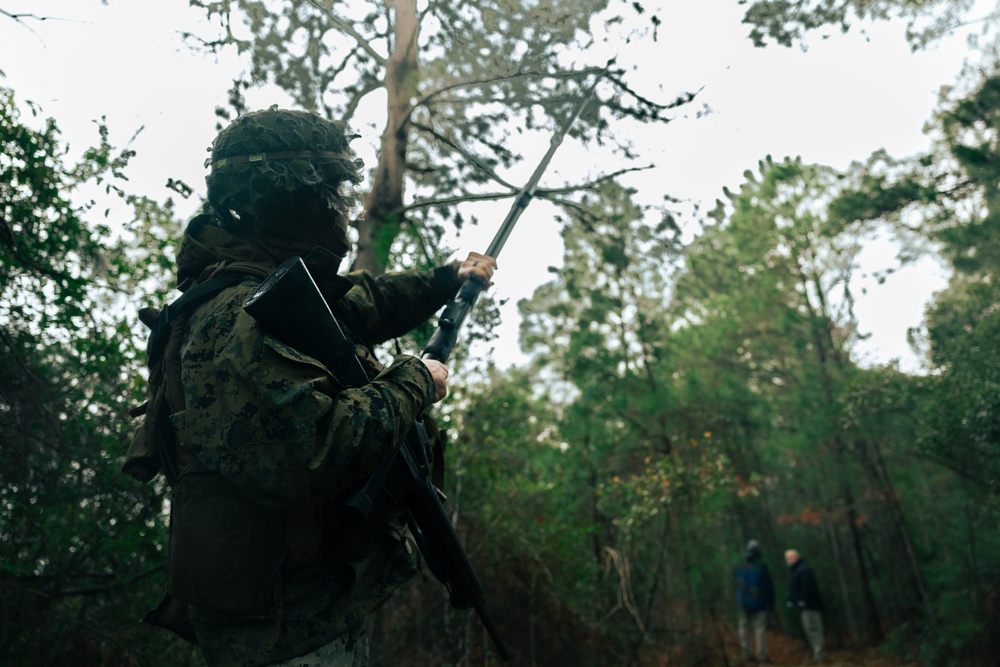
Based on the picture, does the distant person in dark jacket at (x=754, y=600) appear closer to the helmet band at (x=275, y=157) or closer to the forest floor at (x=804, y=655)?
the forest floor at (x=804, y=655)

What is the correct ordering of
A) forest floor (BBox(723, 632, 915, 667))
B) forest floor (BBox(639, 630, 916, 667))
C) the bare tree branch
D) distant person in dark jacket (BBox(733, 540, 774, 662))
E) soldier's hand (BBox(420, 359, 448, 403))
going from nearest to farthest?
1. soldier's hand (BBox(420, 359, 448, 403))
2. the bare tree branch
3. forest floor (BBox(639, 630, 916, 667))
4. distant person in dark jacket (BBox(733, 540, 774, 662))
5. forest floor (BBox(723, 632, 915, 667))

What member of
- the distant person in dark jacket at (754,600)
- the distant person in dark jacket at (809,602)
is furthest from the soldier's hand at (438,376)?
the distant person in dark jacket at (809,602)

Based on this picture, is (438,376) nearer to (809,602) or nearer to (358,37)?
(358,37)

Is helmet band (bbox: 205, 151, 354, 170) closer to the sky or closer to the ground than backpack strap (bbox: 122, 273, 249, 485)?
closer to the sky

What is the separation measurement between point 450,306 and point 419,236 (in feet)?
7.54

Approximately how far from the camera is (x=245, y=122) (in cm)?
211

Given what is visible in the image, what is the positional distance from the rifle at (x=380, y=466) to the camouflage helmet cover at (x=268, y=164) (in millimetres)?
484

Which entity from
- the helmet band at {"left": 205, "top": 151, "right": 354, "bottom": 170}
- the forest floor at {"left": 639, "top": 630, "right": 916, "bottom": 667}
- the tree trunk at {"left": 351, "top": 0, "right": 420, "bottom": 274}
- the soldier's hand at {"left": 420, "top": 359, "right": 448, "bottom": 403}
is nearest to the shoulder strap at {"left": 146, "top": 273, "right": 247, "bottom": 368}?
the helmet band at {"left": 205, "top": 151, "right": 354, "bottom": 170}

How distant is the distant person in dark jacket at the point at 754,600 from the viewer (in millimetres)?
9969

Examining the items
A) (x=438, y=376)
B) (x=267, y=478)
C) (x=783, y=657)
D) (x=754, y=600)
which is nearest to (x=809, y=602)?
(x=754, y=600)

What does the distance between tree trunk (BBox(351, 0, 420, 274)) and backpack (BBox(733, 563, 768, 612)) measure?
847cm

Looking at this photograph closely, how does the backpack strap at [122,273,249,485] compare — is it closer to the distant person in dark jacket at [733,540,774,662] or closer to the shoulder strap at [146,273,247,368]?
the shoulder strap at [146,273,247,368]

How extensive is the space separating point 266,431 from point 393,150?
11.6 ft

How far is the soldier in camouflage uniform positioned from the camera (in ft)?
5.18
